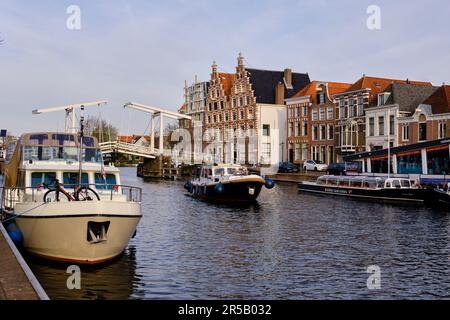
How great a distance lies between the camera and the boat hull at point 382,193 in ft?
142

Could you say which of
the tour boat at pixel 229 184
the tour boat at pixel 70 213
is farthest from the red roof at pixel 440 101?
the tour boat at pixel 70 213

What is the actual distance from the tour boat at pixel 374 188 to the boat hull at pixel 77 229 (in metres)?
30.2

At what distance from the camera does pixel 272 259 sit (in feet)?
69.7

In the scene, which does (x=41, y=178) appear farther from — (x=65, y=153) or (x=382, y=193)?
(x=382, y=193)

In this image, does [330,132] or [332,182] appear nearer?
[332,182]

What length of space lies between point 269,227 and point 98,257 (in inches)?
536

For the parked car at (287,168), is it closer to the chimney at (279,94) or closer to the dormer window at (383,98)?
the dormer window at (383,98)

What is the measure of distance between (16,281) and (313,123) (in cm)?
7339

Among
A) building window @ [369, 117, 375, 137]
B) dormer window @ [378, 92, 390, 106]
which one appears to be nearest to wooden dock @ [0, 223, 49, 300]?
dormer window @ [378, 92, 390, 106]

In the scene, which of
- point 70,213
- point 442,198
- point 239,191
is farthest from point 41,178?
point 442,198

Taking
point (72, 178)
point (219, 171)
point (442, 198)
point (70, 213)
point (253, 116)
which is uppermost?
point (253, 116)

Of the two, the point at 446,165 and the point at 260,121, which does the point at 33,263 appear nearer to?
the point at 446,165

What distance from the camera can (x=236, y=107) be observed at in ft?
325
